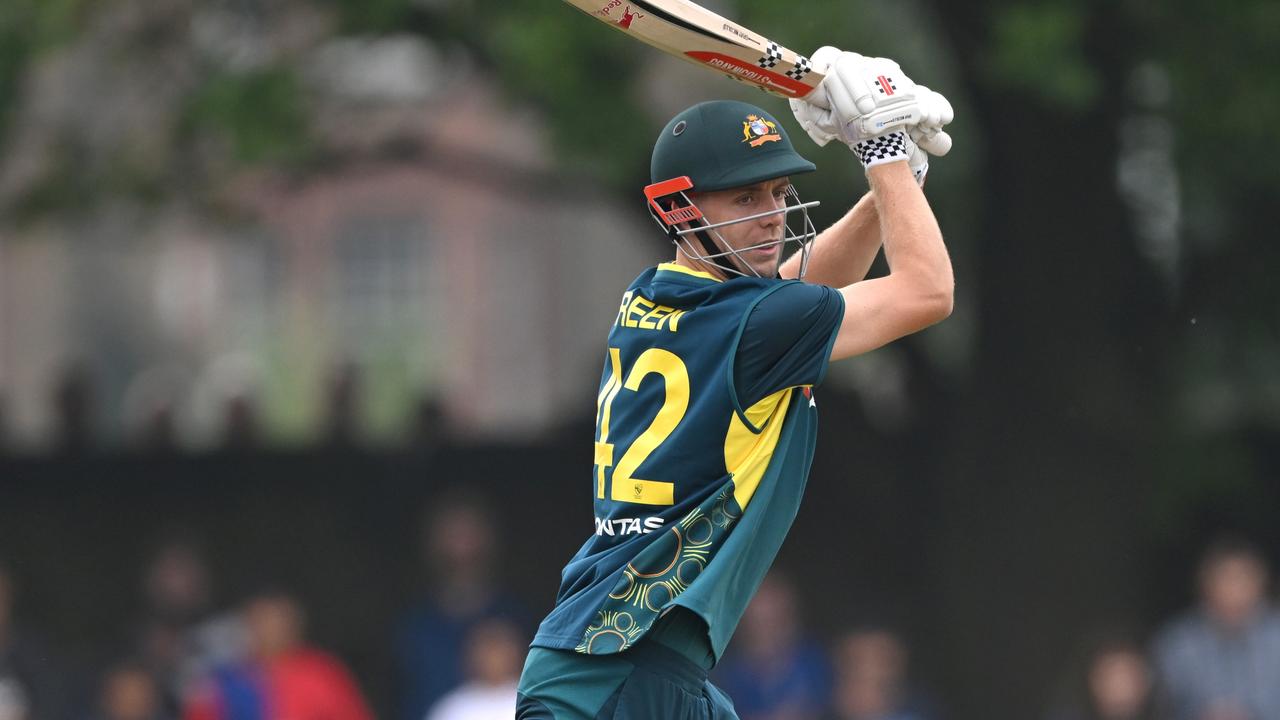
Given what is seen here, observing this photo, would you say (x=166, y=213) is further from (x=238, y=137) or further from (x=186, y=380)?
(x=186, y=380)

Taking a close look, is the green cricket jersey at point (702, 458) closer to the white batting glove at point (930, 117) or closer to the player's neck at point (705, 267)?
the player's neck at point (705, 267)

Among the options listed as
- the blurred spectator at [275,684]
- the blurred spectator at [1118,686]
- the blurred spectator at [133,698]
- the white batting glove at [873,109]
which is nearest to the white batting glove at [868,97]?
the white batting glove at [873,109]

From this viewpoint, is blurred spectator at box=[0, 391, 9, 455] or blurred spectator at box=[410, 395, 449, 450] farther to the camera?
blurred spectator at box=[0, 391, 9, 455]

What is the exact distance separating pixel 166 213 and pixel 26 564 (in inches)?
98.0

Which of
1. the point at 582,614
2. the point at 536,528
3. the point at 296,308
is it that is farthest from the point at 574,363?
the point at 582,614

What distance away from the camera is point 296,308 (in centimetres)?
3144

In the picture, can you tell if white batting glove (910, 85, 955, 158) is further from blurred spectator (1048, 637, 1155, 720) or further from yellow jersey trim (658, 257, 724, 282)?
blurred spectator (1048, 637, 1155, 720)

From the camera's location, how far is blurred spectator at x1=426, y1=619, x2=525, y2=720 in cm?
1042

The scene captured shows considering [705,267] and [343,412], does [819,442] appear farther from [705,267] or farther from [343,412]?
[705,267]

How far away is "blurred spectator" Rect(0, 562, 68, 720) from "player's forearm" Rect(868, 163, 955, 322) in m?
7.46

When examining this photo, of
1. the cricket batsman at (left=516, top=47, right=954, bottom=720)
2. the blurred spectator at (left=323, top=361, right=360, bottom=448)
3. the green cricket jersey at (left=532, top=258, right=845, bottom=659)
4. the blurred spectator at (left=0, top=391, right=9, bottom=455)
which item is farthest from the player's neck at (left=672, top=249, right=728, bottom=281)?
the blurred spectator at (left=0, top=391, right=9, bottom=455)

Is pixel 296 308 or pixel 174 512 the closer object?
pixel 174 512

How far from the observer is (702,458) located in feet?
15.6

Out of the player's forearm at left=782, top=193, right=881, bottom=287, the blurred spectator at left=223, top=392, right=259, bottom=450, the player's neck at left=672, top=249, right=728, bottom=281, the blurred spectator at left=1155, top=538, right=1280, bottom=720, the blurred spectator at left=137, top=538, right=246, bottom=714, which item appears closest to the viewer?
the player's neck at left=672, top=249, right=728, bottom=281
